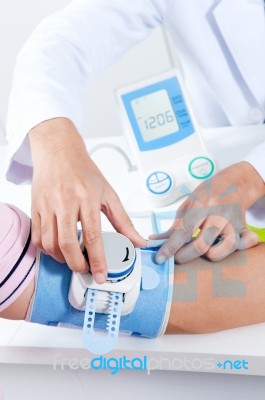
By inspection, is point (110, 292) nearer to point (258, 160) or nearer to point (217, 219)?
point (217, 219)

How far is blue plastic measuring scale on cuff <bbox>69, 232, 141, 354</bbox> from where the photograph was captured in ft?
2.22

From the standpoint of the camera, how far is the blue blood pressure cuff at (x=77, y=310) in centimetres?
72

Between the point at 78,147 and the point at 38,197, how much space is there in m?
0.10

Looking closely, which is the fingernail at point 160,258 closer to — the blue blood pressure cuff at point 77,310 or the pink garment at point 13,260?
the blue blood pressure cuff at point 77,310

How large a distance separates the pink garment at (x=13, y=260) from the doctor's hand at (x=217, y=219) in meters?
0.18

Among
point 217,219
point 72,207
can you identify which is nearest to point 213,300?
point 217,219

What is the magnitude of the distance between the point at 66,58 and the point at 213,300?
0.56m

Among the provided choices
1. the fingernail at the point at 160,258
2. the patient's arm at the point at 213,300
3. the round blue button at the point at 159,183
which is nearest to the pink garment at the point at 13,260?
the patient's arm at the point at 213,300

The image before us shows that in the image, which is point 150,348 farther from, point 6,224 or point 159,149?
point 159,149

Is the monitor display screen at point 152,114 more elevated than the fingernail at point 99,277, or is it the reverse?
the monitor display screen at point 152,114

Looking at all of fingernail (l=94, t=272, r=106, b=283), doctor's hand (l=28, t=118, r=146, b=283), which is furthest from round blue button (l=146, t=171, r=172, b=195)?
fingernail (l=94, t=272, r=106, b=283)

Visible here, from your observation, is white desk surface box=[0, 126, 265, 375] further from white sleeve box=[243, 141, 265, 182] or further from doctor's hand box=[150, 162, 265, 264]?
white sleeve box=[243, 141, 265, 182]

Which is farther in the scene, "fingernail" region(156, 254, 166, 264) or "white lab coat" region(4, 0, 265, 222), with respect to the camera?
"white lab coat" region(4, 0, 265, 222)

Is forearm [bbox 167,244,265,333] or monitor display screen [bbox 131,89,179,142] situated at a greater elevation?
monitor display screen [bbox 131,89,179,142]
